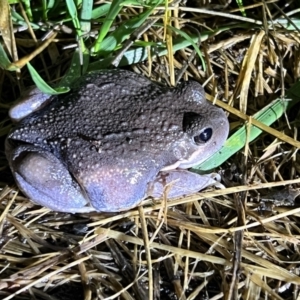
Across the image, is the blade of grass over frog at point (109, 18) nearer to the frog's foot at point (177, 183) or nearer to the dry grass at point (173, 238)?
the dry grass at point (173, 238)

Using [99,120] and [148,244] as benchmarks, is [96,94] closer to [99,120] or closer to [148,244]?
[99,120]

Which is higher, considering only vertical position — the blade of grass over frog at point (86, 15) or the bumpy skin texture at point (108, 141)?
the blade of grass over frog at point (86, 15)

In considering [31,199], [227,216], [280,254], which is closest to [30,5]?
[31,199]

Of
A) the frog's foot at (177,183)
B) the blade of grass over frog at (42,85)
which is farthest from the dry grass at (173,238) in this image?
the blade of grass over frog at (42,85)

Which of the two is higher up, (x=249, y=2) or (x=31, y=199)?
(x=249, y=2)

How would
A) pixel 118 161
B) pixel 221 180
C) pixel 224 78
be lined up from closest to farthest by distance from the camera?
pixel 118 161, pixel 221 180, pixel 224 78
